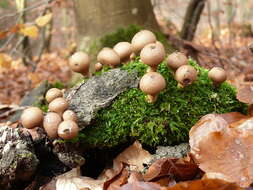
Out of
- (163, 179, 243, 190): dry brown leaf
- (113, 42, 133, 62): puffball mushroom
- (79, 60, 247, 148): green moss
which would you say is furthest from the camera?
(113, 42, 133, 62): puffball mushroom

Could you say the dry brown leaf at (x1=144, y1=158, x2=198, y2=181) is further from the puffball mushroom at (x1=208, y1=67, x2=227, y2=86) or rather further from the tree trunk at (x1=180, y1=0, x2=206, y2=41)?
the tree trunk at (x1=180, y1=0, x2=206, y2=41)

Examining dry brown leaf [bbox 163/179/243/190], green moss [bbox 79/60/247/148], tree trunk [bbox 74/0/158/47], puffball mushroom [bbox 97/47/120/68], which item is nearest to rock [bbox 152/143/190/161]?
green moss [bbox 79/60/247/148]

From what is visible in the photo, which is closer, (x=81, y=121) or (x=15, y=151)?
(x=15, y=151)

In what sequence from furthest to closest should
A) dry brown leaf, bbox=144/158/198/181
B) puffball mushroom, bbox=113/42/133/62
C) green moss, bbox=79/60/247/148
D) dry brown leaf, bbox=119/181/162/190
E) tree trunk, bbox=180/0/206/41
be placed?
tree trunk, bbox=180/0/206/41 → puffball mushroom, bbox=113/42/133/62 → green moss, bbox=79/60/247/148 → dry brown leaf, bbox=144/158/198/181 → dry brown leaf, bbox=119/181/162/190

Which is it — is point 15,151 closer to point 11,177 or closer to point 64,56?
point 11,177

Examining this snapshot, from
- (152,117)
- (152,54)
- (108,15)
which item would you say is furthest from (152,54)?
(108,15)

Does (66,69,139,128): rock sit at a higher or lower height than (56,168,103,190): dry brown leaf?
higher

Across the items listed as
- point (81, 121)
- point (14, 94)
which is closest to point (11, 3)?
point (14, 94)
